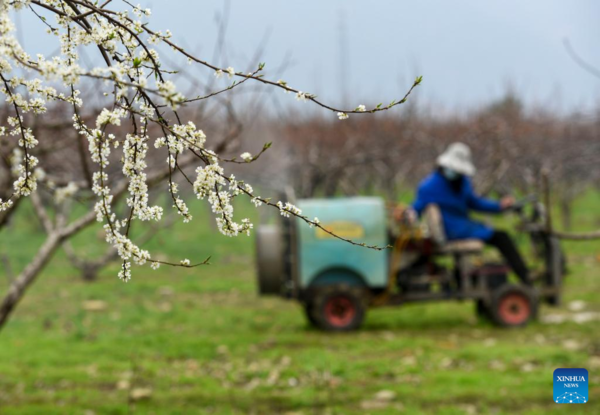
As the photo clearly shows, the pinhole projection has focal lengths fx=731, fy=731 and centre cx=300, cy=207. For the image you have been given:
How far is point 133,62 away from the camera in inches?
68.9

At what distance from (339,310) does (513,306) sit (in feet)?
6.74

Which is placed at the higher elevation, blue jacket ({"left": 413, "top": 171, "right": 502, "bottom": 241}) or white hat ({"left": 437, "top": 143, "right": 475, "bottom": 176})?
white hat ({"left": 437, "top": 143, "right": 475, "bottom": 176})

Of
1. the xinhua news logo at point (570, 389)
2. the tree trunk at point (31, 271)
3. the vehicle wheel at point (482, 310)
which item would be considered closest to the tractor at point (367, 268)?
the vehicle wheel at point (482, 310)

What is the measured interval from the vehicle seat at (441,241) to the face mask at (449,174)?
0.41 metres

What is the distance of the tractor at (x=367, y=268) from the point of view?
8.20 metres

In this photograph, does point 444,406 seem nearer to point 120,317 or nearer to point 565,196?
point 120,317

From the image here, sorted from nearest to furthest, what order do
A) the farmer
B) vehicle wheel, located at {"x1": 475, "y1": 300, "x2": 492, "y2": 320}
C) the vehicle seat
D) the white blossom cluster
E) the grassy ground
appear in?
the white blossom cluster < the grassy ground < the vehicle seat < the farmer < vehicle wheel, located at {"x1": 475, "y1": 300, "x2": 492, "y2": 320}

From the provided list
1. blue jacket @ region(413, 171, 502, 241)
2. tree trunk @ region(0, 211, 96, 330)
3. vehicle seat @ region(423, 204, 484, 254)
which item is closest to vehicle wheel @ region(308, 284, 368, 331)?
vehicle seat @ region(423, 204, 484, 254)

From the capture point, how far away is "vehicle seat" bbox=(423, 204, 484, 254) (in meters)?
8.05

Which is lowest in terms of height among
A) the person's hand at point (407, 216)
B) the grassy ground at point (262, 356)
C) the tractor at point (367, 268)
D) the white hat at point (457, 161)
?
the grassy ground at point (262, 356)

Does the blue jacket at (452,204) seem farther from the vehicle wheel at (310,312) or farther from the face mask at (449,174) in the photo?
the vehicle wheel at (310,312)

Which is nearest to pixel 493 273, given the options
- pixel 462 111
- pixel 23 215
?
pixel 23 215

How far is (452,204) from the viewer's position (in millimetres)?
8336

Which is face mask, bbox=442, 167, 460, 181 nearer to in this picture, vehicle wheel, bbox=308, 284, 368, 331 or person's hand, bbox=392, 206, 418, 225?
person's hand, bbox=392, 206, 418, 225
